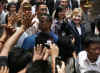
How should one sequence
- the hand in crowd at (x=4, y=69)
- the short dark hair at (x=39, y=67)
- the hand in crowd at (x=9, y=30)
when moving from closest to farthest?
the short dark hair at (x=39, y=67) < the hand in crowd at (x=4, y=69) < the hand in crowd at (x=9, y=30)

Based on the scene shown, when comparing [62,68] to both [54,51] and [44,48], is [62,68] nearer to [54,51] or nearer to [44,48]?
[54,51]

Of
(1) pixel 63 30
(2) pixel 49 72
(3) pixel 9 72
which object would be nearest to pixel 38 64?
(2) pixel 49 72

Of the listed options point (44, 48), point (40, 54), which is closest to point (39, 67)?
point (40, 54)

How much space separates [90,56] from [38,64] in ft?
3.27

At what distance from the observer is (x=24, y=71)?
12.2 ft

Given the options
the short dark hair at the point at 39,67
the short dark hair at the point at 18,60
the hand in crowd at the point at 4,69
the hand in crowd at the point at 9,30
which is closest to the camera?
the short dark hair at the point at 39,67

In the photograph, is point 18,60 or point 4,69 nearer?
point 4,69

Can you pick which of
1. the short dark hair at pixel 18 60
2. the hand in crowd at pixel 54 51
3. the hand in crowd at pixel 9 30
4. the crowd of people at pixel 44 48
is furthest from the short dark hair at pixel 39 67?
the hand in crowd at pixel 9 30

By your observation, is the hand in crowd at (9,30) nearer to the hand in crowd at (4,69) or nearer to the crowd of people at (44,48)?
the crowd of people at (44,48)

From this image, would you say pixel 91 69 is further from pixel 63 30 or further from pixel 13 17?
pixel 63 30

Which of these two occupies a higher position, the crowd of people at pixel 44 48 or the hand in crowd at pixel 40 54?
the hand in crowd at pixel 40 54

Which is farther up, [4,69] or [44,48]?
[44,48]

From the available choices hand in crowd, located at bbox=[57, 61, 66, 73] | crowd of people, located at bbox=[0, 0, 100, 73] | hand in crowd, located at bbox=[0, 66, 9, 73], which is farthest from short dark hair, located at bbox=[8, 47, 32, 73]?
hand in crowd, located at bbox=[57, 61, 66, 73]

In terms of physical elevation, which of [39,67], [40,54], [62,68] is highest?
[40,54]
